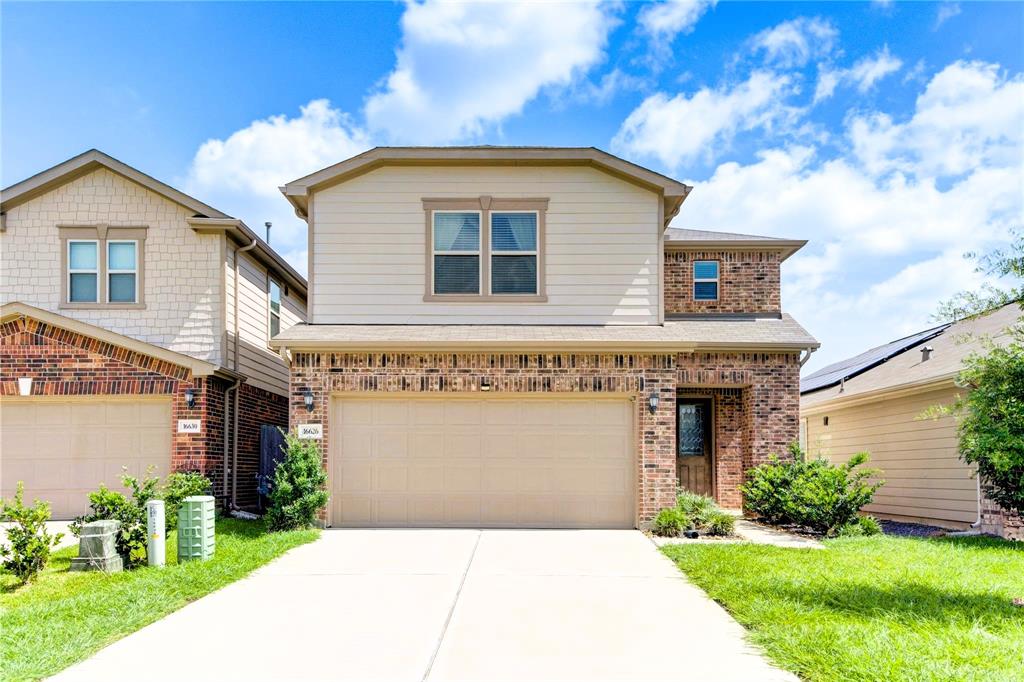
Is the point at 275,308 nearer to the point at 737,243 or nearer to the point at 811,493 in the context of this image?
the point at 737,243

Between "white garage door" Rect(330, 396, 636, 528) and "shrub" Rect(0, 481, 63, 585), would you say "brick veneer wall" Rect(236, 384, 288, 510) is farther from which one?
"shrub" Rect(0, 481, 63, 585)

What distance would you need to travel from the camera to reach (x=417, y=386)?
12320mm

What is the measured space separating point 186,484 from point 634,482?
6951 mm

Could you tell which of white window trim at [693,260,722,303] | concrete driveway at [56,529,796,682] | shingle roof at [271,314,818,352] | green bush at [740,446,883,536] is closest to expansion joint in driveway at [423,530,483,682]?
concrete driveway at [56,529,796,682]

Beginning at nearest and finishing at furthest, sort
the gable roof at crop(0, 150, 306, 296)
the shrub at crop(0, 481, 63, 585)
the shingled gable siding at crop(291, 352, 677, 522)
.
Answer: the shrub at crop(0, 481, 63, 585) → the shingled gable siding at crop(291, 352, 677, 522) → the gable roof at crop(0, 150, 306, 296)

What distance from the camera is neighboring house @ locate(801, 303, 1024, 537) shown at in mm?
12742

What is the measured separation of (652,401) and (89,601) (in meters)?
8.21

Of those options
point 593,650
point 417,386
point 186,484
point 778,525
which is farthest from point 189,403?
point 778,525

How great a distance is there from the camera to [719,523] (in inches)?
453

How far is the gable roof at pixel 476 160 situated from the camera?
512 inches

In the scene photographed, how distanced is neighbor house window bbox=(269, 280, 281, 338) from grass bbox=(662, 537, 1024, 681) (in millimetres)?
10346

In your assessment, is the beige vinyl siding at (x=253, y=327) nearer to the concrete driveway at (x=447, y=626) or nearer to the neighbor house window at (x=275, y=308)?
the neighbor house window at (x=275, y=308)

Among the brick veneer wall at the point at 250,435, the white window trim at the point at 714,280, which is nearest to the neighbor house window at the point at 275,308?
the brick veneer wall at the point at 250,435

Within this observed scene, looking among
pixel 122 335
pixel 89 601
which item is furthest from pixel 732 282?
pixel 89 601
